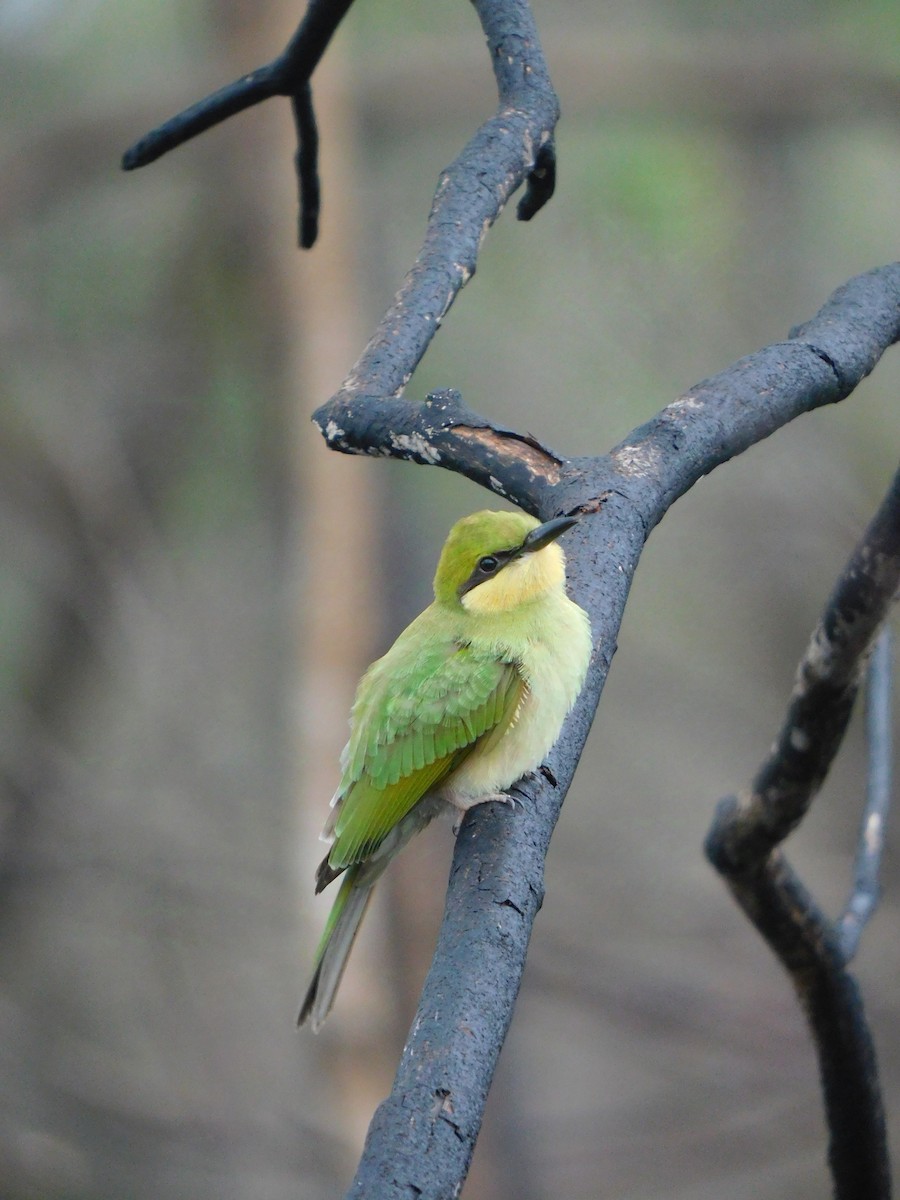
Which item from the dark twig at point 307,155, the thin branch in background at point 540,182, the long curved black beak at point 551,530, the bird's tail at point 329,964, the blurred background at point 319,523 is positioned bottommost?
the bird's tail at point 329,964

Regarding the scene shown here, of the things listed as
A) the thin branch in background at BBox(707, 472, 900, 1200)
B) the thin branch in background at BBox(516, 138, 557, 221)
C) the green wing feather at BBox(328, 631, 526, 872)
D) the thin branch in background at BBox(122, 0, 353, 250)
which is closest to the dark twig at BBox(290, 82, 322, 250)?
the thin branch in background at BBox(122, 0, 353, 250)

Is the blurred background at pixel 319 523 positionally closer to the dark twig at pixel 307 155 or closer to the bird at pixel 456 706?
the dark twig at pixel 307 155

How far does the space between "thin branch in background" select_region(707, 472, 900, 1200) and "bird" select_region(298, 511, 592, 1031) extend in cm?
64

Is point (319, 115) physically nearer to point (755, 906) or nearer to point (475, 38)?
point (475, 38)

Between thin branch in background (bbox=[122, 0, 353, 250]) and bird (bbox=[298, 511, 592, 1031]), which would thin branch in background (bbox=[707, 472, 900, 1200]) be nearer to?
bird (bbox=[298, 511, 592, 1031])

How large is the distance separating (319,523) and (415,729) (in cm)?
340

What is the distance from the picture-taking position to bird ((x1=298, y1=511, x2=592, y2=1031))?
1.95 metres

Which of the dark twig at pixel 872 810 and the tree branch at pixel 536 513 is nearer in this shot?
the tree branch at pixel 536 513

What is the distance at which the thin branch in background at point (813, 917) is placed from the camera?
240cm

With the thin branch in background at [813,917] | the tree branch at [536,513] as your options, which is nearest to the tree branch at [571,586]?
the tree branch at [536,513]

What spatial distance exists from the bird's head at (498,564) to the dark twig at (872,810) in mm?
850

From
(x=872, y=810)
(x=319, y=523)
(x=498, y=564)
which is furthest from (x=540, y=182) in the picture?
(x=319, y=523)

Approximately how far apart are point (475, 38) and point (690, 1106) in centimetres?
488

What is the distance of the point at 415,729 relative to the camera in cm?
203
